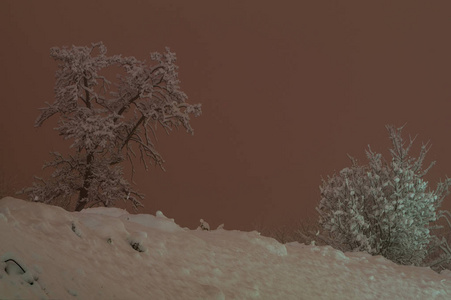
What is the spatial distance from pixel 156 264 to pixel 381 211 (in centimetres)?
739

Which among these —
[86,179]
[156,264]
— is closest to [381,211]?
[156,264]

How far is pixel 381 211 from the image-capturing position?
37.0ft

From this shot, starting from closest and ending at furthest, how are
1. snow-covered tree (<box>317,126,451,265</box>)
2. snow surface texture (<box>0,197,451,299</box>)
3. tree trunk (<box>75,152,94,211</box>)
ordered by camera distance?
snow surface texture (<box>0,197,451,299</box>) → snow-covered tree (<box>317,126,451,265</box>) → tree trunk (<box>75,152,94,211</box>)

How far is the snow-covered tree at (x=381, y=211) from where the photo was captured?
445 inches

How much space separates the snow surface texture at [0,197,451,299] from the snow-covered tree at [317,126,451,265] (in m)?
3.97

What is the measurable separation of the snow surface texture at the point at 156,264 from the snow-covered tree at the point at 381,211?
3.97 metres

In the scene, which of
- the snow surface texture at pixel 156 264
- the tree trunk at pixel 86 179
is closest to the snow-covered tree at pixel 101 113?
the tree trunk at pixel 86 179

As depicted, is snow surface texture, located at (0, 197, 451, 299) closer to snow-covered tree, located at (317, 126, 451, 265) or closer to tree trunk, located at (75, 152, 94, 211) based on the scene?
snow-covered tree, located at (317, 126, 451, 265)

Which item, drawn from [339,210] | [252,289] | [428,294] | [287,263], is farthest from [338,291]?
[339,210]

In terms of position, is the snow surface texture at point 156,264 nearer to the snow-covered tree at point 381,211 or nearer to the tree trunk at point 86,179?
the snow-covered tree at point 381,211

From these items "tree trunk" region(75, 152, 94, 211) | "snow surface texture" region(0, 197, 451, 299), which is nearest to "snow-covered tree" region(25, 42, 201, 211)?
"tree trunk" region(75, 152, 94, 211)

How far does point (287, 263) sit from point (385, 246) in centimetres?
592

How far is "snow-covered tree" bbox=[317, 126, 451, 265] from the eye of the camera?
11.3m

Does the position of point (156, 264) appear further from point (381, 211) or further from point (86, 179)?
point (86, 179)
